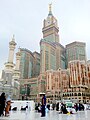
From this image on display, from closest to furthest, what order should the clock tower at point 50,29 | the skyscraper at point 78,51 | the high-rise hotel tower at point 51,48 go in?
the high-rise hotel tower at point 51,48
the skyscraper at point 78,51
the clock tower at point 50,29

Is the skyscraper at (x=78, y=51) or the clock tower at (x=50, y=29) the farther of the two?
the clock tower at (x=50, y=29)

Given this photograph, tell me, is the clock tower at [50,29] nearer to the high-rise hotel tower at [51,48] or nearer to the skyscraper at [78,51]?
the high-rise hotel tower at [51,48]

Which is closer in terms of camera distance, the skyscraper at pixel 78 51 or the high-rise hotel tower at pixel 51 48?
the high-rise hotel tower at pixel 51 48

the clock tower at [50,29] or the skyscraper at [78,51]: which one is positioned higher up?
the clock tower at [50,29]

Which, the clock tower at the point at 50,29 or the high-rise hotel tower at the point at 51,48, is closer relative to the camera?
the high-rise hotel tower at the point at 51,48

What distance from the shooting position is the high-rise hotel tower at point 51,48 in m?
127

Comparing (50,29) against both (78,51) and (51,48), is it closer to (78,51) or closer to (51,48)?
(51,48)

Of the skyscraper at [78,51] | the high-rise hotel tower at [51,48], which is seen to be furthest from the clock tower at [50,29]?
the skyscraper at [78,51]

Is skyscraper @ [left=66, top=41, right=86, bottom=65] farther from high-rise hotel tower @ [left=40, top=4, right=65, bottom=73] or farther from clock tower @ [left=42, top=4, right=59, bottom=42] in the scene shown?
clock tower @ [left=42, top=4, right=59, bottom=42]

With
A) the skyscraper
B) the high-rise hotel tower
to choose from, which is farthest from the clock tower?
the skyscraper

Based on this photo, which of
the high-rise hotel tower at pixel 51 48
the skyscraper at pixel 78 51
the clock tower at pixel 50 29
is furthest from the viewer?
the clock tower at pixel 50 29

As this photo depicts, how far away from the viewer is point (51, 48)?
137000 mm

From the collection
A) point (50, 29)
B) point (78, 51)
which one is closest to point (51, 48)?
point (78, 51)

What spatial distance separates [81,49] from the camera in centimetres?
14725
